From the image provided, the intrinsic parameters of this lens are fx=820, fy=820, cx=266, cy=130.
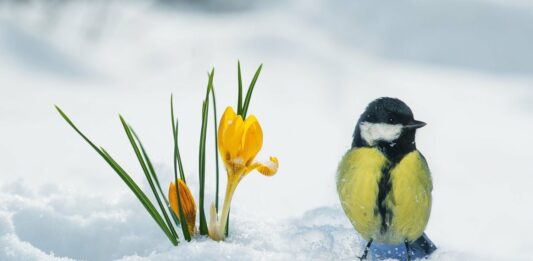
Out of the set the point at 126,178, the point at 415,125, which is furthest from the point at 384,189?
the point at 126,178

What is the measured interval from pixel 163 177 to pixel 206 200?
0.44 ft

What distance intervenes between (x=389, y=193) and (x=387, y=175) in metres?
0.03

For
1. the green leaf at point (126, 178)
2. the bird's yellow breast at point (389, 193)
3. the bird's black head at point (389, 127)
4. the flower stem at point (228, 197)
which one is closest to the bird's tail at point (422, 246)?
the bird's yellow breast at point (389, 193)

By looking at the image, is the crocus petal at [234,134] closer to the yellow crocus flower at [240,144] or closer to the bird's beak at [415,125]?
the yellow crocus flower at [240,144]

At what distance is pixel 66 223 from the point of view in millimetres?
1856

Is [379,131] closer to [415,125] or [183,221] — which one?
[415,125]

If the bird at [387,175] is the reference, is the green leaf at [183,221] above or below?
below

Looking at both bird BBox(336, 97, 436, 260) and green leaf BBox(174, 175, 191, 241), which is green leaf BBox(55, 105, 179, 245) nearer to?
green leaf BBox(174, 175, 191, 241)

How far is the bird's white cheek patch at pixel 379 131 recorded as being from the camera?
144cm

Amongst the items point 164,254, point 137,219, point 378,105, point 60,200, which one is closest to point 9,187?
point 60,200

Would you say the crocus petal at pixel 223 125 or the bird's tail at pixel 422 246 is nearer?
the crocus petal at pixel 223 125

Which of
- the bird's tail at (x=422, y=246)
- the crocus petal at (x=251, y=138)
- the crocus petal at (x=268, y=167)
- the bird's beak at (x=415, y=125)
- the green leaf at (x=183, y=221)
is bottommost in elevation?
the bird's tail at (x=422, y=246)

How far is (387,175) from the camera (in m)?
1.45

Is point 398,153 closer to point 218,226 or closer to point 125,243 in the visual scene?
point 218,226
